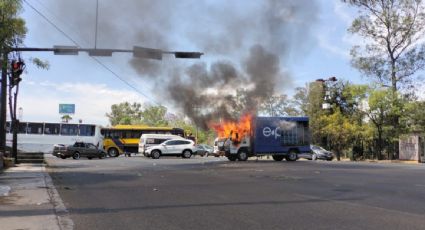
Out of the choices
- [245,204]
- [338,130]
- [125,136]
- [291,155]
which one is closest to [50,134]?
[125,136]

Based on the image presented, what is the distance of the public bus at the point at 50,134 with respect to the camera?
1855 inches

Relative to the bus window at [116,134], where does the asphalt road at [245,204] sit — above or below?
below

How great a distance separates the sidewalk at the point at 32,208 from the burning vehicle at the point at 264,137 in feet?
60.9

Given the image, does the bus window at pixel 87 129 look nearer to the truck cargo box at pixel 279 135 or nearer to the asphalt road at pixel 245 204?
the truck cargo box at pixel 279 135

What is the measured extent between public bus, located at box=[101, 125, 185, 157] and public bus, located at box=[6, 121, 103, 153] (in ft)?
2.89

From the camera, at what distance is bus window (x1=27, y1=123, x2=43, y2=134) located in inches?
1859

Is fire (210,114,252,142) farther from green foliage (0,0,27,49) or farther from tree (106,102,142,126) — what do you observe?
tree (106,102,142,126)

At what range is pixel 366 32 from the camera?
47750 millimetres

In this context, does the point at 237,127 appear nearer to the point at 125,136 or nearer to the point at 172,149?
the point at 172,149

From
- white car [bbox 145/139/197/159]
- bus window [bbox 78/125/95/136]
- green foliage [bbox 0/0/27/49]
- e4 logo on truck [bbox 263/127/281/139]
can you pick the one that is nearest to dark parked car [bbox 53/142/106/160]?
white car [bbox 145/139/197/159]

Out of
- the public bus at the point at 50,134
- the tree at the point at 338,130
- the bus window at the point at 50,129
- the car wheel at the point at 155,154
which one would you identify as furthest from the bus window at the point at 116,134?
the tree at the point at 338,130

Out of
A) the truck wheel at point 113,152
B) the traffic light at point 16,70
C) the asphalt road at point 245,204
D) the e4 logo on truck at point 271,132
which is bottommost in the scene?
the asphalt road at point 245,204

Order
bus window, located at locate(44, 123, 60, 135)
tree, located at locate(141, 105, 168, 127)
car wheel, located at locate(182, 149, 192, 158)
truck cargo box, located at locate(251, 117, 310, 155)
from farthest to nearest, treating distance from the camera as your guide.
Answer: tree, located at locate(141, 105, 168, 127) → bus window, located at locate(44, 123, 60, 135) → car wheel, located at locate(182, 149, 192, 158) → truck cargo box, located at locate(251, 117, 310, 155)

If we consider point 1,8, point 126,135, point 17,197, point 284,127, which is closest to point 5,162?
point 1,8
